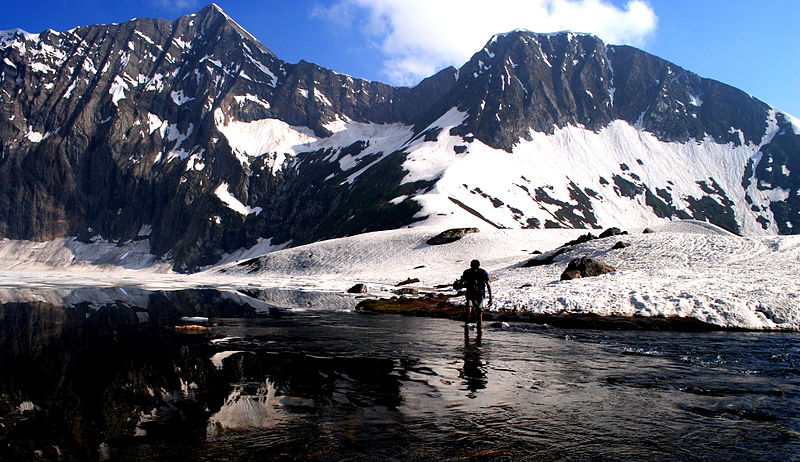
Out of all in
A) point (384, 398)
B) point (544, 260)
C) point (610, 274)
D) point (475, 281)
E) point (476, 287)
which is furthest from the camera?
point (544, 260)

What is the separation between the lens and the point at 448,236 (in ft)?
313

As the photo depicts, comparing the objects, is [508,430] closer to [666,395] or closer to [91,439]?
[666,395]

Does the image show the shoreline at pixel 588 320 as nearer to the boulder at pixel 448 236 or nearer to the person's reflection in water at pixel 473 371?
the person's reflection in water at pixel 473 371

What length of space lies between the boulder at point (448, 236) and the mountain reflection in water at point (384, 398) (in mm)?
77288

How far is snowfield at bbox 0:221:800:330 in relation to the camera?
24422 mm

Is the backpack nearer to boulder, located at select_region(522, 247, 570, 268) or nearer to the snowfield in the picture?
the snowfield

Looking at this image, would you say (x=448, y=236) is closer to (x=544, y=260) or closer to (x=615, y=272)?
(x=544, y=260)

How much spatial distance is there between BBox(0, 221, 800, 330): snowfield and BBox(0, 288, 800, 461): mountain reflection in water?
7.97 metres

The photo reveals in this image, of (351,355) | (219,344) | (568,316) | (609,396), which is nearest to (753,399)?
(609,396)

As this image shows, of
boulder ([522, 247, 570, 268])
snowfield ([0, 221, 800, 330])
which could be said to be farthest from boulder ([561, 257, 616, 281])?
boulder ([522, 247, 570, 268])

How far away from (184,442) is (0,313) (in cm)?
2243

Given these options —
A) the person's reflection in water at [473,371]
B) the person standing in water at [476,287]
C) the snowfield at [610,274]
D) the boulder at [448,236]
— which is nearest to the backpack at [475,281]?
the person standing in water at [476,287]

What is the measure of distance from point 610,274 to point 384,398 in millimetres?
30794

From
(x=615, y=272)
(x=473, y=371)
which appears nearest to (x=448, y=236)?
(x=615, y=272)
